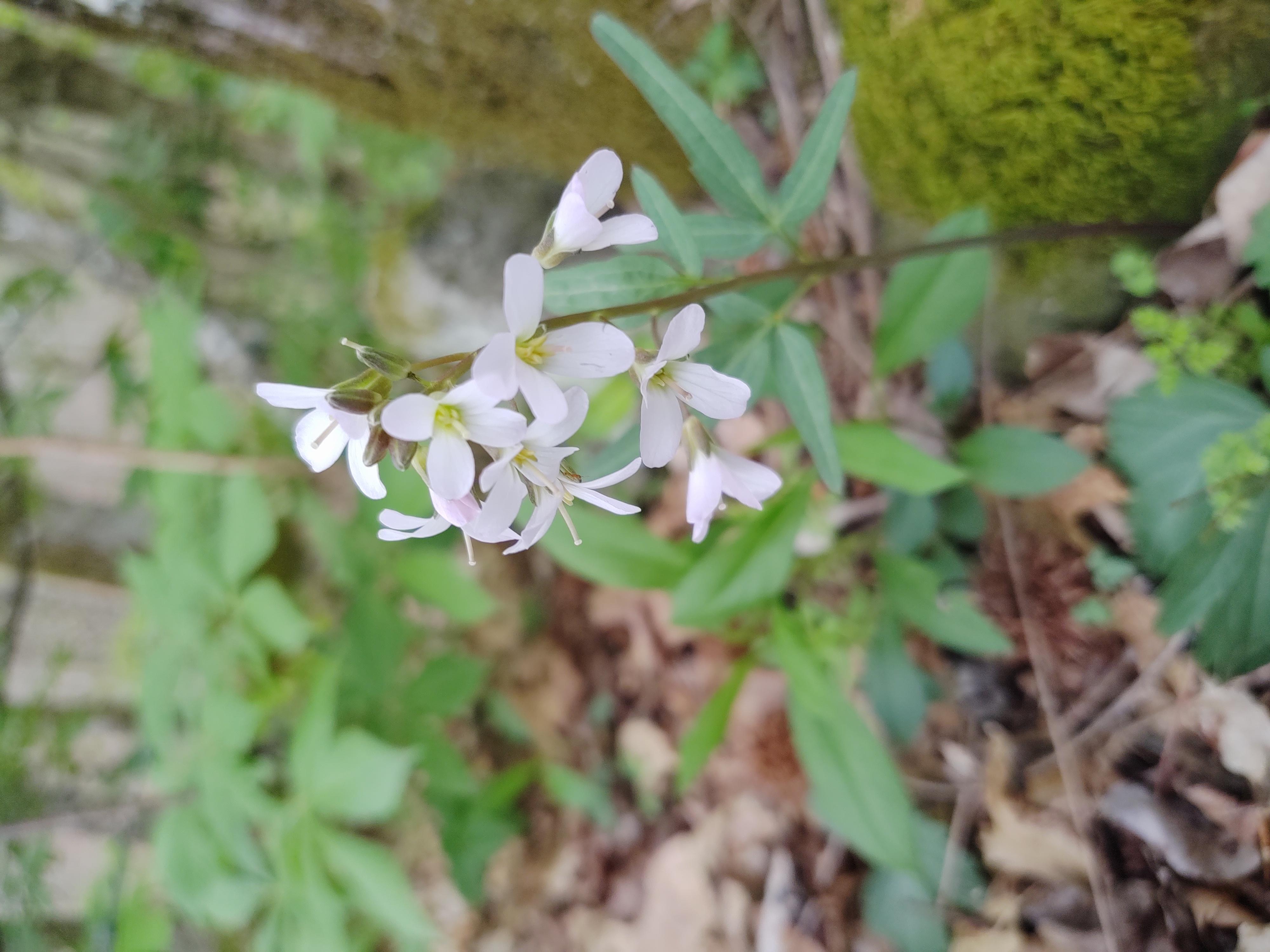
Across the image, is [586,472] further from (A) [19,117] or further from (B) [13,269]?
(B) [13,269]

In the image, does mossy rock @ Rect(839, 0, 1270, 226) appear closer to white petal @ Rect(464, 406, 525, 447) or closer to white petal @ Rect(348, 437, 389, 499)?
white petal @ Rect(464, 406, 525, 447)

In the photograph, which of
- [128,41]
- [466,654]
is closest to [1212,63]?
[128,41]

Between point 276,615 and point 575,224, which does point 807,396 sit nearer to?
point 575,224

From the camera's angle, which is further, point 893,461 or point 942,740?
point 942,740

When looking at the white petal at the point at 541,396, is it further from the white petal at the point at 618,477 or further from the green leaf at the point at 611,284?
the green leaf at the point at 611,284

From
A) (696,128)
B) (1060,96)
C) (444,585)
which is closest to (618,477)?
(696,128)

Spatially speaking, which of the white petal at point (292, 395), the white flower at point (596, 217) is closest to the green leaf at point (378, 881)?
the white petal at point (292, 395)
